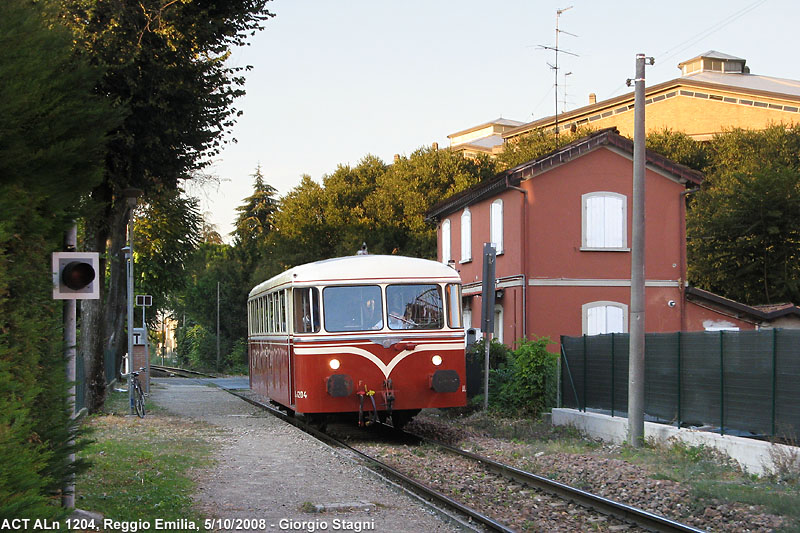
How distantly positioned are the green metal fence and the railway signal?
888cm

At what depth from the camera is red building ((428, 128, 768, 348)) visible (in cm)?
2703

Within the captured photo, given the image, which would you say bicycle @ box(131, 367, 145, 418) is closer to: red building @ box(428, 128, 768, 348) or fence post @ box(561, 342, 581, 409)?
fence post @ box(561, 342, 581, 409)

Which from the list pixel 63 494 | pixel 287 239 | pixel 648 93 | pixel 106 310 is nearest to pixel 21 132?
pixel 63 494

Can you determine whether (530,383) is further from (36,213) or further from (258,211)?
(258,211)

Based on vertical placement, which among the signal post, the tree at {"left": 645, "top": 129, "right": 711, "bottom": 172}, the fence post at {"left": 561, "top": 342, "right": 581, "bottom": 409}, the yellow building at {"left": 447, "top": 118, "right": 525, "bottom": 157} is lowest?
the fence post at {"left": 561, "top": 342, "right": 581, "bottom": 409}

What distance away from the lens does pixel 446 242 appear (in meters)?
34.5

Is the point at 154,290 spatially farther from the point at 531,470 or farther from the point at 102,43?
the point at 531,470

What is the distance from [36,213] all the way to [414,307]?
9.90 meters

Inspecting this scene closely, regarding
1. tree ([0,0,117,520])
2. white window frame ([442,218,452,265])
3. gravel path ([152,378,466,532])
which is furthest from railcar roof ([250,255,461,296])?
white window frame ([442,218,452,265])

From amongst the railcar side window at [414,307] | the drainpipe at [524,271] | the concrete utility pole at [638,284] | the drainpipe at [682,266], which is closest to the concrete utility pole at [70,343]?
the railcar side window at [414,307]

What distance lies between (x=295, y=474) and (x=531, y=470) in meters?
3.23

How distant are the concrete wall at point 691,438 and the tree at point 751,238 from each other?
21713mm

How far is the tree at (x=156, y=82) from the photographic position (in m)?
18.8

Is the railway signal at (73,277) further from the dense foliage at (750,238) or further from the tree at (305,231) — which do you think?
the tree at (305,231)
